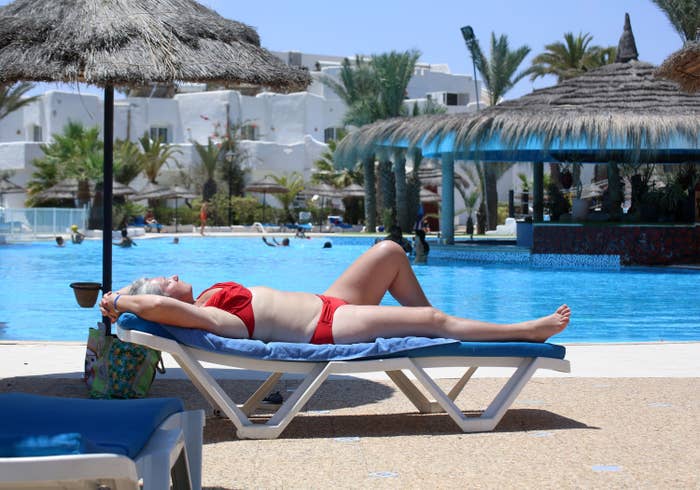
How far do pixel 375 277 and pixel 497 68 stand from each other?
32654 millimetres

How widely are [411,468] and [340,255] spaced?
19.7m

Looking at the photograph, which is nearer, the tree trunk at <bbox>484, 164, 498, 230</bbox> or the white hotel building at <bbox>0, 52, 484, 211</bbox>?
the tree trunk at <bbox>484, 164, 498, 230</bbox>

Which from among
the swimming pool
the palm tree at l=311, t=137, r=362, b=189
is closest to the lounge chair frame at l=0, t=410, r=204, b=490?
the swimming pool

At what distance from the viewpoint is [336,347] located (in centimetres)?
438

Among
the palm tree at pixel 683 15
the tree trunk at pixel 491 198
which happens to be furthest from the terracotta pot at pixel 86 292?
the tree trunk at pixel 491 198

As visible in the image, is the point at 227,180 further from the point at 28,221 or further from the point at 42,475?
the point at 42,475

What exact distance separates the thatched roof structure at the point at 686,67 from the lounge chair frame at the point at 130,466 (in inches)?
283

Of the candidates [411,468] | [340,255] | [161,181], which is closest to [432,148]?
[340,255]

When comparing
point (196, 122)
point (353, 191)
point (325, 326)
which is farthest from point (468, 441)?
point (196, 122)

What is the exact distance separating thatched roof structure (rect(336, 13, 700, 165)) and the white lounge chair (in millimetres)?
15433

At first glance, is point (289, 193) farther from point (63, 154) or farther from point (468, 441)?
point (468, 441)

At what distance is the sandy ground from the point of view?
12.1 feet

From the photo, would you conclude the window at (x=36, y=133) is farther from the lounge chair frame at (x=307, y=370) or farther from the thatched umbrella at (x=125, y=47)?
the lounge chair frame at (x=307, y=370)

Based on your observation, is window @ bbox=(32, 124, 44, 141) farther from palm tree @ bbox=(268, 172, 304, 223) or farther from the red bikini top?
the red bikini top
